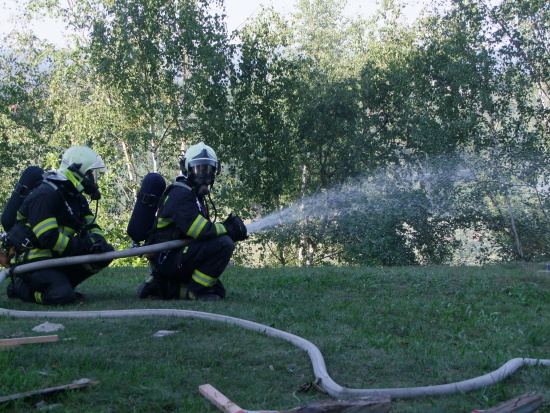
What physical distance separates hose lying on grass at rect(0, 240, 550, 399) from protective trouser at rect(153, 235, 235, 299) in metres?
0.16

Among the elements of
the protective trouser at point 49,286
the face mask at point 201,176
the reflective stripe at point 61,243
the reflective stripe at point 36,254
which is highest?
the face mask at point 201,176

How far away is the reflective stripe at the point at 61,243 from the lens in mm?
6863

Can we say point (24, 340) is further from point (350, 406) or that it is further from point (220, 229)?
point (350, 406)

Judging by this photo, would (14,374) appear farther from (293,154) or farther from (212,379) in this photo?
(293,154)

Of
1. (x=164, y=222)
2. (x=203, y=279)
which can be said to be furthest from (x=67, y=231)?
(x=203, y=279)

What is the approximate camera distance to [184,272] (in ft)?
23.1

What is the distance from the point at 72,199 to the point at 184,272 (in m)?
1.48

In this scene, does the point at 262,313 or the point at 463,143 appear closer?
the point at 262,313

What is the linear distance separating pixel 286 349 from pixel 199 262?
2.49m

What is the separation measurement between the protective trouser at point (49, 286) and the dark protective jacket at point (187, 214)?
102 centimetres

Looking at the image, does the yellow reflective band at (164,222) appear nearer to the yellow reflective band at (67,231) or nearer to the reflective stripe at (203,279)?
the reflective stripe at (203,279)

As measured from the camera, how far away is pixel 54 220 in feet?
22.1

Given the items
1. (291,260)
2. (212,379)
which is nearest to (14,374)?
(212,379)

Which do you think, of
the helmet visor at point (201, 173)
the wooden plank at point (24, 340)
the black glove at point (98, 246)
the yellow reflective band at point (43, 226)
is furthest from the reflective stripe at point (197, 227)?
the wooden plank at point (24, 340)
